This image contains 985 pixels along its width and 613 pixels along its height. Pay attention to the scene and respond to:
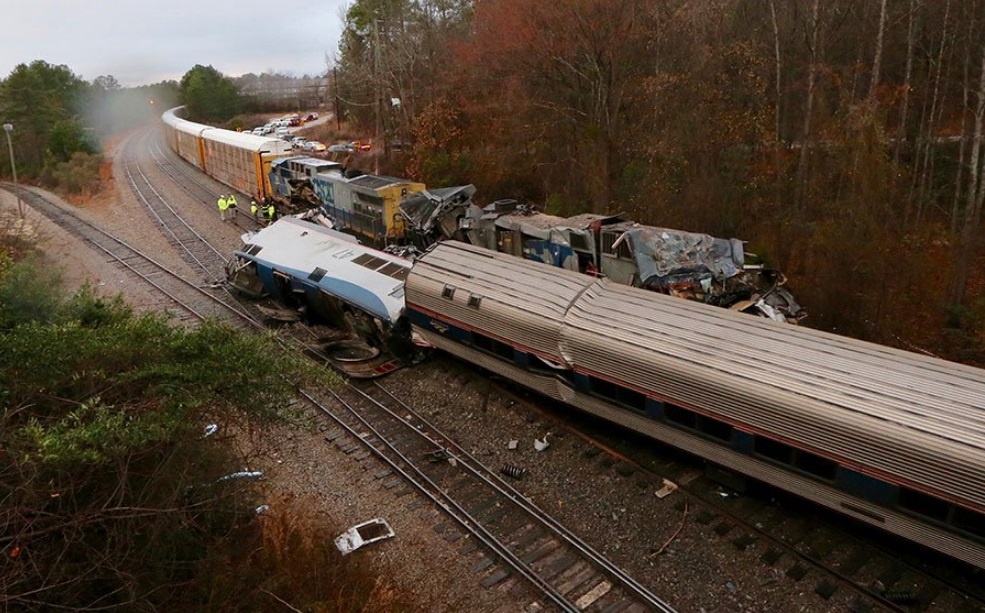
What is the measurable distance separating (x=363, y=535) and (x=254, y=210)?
2130 centimetres

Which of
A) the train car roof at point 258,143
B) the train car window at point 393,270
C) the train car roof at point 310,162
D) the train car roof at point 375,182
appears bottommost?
the train car window at point 393,270

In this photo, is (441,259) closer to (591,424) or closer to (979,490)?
(591,424)

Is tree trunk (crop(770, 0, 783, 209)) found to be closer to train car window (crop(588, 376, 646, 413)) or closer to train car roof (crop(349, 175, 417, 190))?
train car window (crop(588, 376, 646, 413))

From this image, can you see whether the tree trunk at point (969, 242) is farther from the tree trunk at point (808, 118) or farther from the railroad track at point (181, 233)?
the railroad track at point (181, 233)

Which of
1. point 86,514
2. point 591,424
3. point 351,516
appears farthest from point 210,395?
point 591,424

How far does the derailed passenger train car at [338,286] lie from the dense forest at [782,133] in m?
9.77

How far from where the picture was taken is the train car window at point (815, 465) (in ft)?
28.9

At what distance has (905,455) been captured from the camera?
317 inches

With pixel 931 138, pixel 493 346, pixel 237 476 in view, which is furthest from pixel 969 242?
pixel 237 476

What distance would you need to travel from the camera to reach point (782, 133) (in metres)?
21.7

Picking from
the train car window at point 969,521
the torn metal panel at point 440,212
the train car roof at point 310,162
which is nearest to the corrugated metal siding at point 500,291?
the torn metal panel at point 440,212

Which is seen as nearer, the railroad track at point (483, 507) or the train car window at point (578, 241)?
the railroad track at point (483, 507)

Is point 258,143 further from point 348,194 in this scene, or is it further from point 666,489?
point 666,489

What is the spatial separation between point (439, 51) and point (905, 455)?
31.4m
